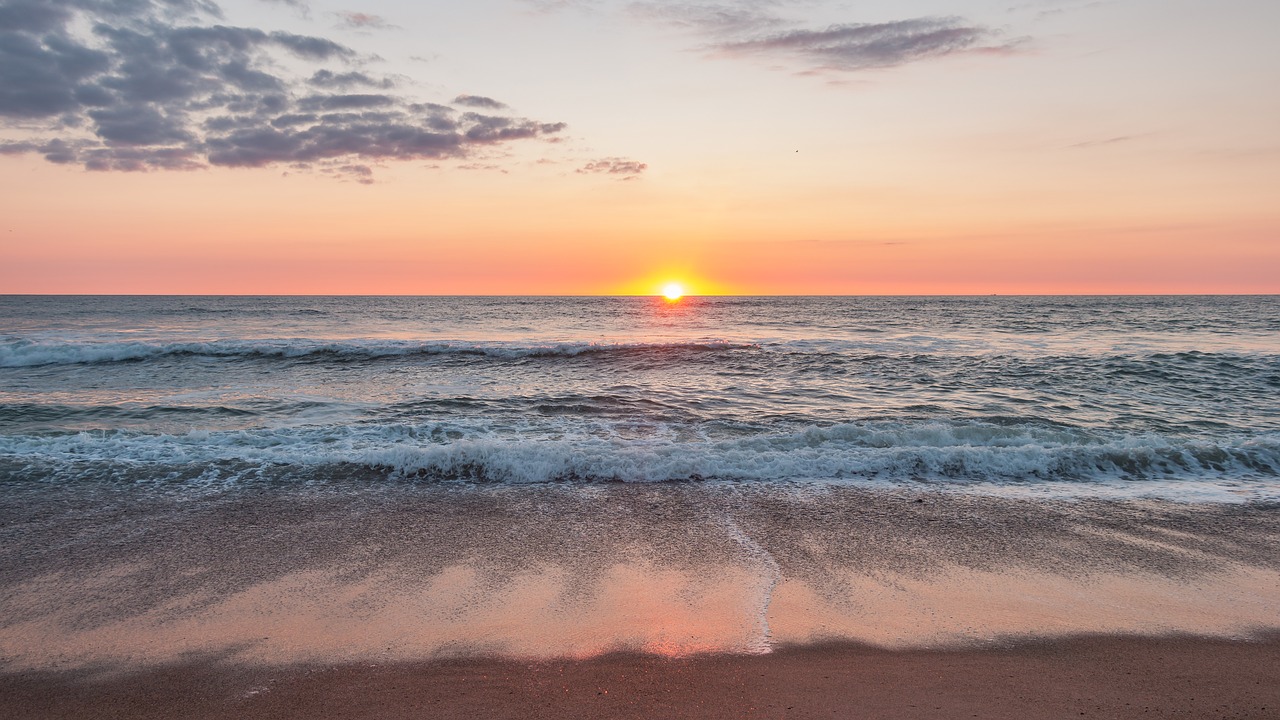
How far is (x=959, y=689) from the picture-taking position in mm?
3807

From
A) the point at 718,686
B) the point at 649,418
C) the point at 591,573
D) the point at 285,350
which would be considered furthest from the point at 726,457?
the point at 285,350

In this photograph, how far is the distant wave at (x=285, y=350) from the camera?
70.0 feet

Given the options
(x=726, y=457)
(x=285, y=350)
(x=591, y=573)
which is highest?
(x=285, y=350)

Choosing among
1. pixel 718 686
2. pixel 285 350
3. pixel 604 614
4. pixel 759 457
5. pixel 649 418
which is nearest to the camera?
pixel 718 686

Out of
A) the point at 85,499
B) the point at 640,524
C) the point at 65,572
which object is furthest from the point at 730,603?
the point at 85,499

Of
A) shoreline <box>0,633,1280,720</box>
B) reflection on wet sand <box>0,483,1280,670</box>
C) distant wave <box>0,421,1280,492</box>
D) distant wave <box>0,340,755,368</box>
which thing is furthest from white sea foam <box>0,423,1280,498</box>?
distant wave <box>0,340,755,368</box>

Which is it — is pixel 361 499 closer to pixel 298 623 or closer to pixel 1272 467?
pixel 298 623

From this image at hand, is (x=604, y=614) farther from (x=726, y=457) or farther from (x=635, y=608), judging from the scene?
(x=726, y=457)

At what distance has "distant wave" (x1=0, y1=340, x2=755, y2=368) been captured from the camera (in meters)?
21.3

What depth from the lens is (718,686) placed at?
381 centimetres

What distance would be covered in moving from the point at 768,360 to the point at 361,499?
1599 centimetres

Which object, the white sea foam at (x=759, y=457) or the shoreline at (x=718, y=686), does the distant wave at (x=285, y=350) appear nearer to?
the white sea foam at (x=759, y=457)

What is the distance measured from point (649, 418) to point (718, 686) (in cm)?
829

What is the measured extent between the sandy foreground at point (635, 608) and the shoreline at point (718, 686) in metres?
0.02
